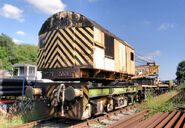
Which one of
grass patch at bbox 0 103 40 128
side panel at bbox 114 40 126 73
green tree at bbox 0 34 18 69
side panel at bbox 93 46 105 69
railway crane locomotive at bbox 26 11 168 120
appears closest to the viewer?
railway crane locomotive at bbox 26 11 168 120

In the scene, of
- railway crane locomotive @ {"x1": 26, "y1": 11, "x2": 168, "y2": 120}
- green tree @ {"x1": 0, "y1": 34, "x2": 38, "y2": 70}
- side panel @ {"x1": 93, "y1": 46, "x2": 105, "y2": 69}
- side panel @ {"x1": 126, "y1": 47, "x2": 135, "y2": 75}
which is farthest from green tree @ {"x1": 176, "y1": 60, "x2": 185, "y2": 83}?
side panel @ {"x1": 93, "y1": 46, "x2": 105, "y2": 69}

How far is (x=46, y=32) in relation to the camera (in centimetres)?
700

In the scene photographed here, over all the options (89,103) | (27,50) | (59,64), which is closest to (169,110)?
(89,103)

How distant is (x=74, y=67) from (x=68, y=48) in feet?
2.73

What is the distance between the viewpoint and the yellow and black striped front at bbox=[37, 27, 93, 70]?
601 centimetres

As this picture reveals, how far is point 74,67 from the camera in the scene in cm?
606

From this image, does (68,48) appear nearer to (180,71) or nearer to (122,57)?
(122,57)

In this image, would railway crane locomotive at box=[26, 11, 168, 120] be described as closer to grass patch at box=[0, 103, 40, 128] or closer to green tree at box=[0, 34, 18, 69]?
grass patch at box=[0, 103, 40, 128]

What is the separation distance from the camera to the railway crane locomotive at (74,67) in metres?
5.18

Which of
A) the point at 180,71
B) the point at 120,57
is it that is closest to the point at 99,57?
the point at 120,57

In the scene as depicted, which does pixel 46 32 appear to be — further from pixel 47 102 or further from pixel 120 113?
pixel 120 113

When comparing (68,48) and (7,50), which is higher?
(7,50)

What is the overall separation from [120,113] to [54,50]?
165 inches

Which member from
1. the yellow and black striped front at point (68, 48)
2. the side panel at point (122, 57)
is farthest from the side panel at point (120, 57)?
the yellow and black striped front at point (68, 48)
